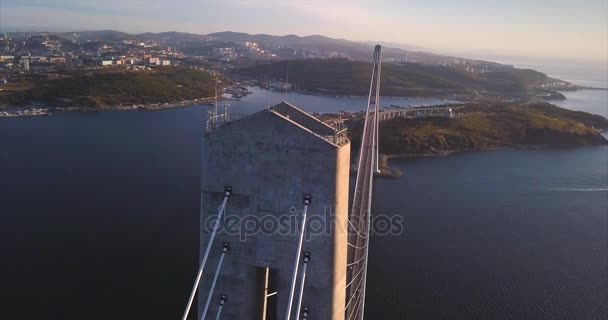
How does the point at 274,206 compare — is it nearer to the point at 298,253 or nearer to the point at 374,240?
the point at 298,253

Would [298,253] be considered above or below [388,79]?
below

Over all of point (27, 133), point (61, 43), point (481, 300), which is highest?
point (61, 43)

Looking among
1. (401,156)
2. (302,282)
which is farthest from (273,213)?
(401,156)

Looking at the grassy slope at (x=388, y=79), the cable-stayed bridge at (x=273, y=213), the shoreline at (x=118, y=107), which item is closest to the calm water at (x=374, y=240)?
the cable-stayed bridge at (x=273, y=213)

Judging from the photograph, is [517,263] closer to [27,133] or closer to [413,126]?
[413,126]

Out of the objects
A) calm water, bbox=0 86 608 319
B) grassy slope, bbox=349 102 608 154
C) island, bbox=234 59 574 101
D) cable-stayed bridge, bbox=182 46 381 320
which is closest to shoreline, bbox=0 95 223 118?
calm water, bbox=0 86 608 319

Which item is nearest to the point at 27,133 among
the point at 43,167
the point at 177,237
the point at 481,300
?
the point at 43,167
